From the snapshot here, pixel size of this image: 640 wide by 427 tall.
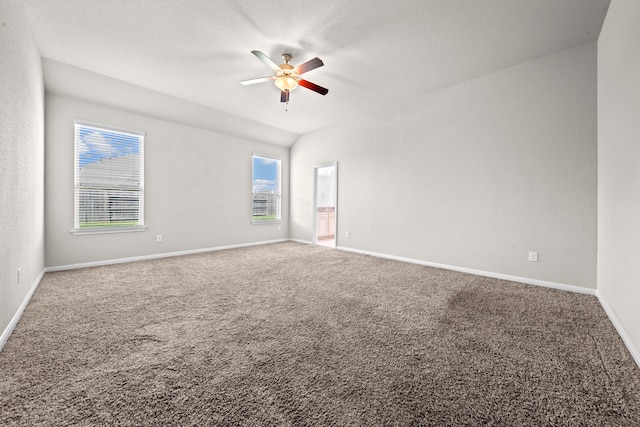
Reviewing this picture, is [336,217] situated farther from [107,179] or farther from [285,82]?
[107,179]

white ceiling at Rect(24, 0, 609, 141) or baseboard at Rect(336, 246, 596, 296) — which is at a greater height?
white ceiling at Rect(24, 0, 609, 141)

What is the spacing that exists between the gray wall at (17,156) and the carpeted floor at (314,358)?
13.0 inches

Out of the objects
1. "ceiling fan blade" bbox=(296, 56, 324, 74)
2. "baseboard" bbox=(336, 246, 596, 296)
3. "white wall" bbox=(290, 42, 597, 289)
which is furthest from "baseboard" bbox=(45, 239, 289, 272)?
"ceiling fan blade" bbox=(296, 56, 324, 74)

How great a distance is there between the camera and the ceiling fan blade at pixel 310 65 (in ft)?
9.00

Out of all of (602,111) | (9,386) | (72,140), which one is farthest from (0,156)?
(602,111)

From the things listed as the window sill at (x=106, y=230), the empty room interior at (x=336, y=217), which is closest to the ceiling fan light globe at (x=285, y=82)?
the empty room interior at (x=336, y=217)

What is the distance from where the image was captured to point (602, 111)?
106 inches

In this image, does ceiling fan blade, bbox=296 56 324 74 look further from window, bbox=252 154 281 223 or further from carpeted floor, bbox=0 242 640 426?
window, bbox=252 154 281 223

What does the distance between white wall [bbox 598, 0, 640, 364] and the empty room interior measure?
1.3 inches

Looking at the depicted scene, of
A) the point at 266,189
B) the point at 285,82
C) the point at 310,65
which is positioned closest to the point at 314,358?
the point at 310,65

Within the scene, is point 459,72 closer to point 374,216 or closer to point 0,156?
point 374,216

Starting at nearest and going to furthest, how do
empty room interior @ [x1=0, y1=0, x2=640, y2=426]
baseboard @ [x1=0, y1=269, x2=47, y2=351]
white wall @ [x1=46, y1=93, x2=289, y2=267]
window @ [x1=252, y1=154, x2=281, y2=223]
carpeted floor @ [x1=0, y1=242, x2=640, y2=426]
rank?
carpeted floor @ [x1=0, y1=242, x2=640, y2=426], empty room interior @ [x1=0, y1=0, x2=640, y2=426], baseboard @ [x1=0, y1=269, x2=47, y2=351], white wall @ [x1=46, y1=93, x2=289, y2=267], window @ [x1=252, y1=154, x2=281, y2=223]

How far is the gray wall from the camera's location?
1838 mm

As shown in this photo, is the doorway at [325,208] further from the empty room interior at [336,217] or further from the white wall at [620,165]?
the white wall at [620,165]
